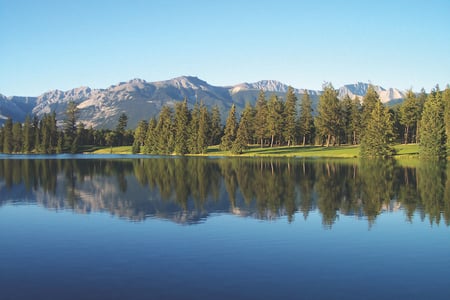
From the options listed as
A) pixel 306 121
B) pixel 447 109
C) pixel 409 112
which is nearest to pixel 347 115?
pixel 306 121

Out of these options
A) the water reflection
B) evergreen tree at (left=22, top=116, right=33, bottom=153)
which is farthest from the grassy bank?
evergreen tree at (left=22, top=116, right=33, bottom=153)

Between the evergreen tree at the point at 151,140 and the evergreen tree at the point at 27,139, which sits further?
the evergreen tree at the point at 27,139

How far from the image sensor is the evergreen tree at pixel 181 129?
147 m

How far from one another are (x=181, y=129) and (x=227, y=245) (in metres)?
129

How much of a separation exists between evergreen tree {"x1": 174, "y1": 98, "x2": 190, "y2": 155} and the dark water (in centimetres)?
10499

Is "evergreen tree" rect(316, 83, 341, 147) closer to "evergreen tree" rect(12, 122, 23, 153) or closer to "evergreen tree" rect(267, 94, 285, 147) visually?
"evergreen tree" rect(267, 94, 285, 147)

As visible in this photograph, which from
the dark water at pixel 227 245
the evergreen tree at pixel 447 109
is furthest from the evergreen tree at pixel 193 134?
the dark water at pixel 227 245

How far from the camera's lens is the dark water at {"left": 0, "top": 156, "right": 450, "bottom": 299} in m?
15.6

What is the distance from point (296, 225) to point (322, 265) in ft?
28.1

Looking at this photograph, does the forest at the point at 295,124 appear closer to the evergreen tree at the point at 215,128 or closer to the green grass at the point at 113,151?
the evergreen tree at the point at 215,128

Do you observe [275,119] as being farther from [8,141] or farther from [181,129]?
[8,141]

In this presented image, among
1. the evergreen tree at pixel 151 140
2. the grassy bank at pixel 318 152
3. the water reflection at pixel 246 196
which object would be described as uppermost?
the evergreen tree at pixel 151 140

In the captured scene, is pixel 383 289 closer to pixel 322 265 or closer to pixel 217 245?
pixel 322 265

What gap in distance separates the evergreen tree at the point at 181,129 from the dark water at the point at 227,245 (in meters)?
105
